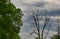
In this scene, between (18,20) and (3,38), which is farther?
(18,20)

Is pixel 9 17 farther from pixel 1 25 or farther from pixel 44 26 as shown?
pixel 44 26

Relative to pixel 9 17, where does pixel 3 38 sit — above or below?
below

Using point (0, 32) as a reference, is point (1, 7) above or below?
above

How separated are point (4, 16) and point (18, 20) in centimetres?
596

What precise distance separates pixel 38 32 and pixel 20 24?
704 centimetres

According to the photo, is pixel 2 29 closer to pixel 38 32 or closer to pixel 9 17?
pixel 9 17

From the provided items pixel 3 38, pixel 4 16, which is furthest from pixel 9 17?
pixel 3 38

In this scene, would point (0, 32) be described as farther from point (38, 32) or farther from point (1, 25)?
point (38, 32)

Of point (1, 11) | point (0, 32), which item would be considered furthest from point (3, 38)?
point (1, 11)

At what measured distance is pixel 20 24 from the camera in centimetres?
5681

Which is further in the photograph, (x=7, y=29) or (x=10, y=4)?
(x=10, y=4)

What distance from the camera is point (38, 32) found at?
51.0m

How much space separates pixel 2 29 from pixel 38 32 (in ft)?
22.7

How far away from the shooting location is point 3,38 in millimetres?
51594
